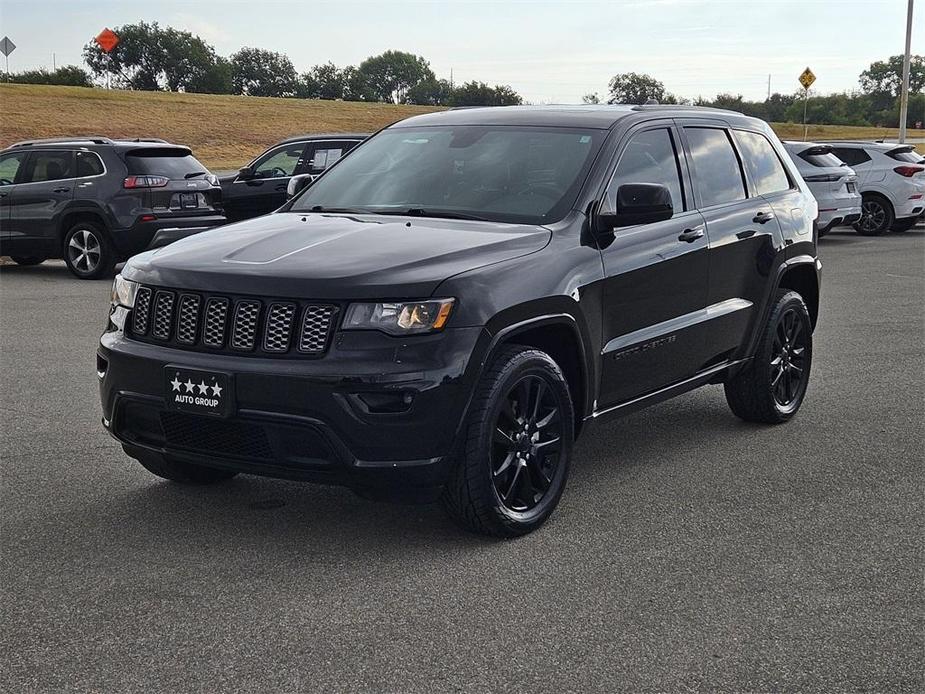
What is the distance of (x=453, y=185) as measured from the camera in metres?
5.79

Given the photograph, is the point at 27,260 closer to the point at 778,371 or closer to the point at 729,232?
the point at 778,371

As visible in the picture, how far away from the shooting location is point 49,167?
50.8 ft

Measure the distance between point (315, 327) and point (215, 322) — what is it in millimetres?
447

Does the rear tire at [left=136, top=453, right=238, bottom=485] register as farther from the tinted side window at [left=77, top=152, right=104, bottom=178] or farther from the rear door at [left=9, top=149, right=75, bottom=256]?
the rear door at [left=9, top=149, right=75, bottom=256]

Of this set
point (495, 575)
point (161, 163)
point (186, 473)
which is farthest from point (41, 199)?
point (495, 575)

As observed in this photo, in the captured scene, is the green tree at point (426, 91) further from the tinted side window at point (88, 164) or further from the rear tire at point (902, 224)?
the tinted side window at point (88, 164)

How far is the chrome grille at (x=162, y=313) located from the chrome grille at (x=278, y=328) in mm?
502

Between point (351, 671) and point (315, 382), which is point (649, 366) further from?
point (351, 671)

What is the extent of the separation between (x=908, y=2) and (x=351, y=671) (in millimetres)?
38805

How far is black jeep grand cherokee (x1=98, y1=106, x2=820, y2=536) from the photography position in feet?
14.9

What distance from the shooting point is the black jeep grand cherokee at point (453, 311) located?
453cm

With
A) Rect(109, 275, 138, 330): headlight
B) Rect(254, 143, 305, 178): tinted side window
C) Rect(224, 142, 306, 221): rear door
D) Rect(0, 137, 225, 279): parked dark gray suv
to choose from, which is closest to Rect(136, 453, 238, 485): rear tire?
Rect(109, 275, 138, 330): headlight

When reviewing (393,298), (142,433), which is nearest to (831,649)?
(393,298)

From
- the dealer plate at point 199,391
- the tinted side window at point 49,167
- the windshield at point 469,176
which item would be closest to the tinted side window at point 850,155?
the tinted side window at point 49,167
